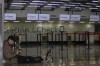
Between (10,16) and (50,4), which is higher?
(50,4)

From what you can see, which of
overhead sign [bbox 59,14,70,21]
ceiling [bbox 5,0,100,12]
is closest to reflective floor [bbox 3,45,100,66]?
ceiling [bbox 5,0,100,12]

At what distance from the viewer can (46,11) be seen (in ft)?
106

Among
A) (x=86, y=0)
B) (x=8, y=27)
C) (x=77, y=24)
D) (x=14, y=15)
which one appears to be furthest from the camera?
(x=77, y=24)

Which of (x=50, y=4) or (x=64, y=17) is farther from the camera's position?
(x=64, y=17)

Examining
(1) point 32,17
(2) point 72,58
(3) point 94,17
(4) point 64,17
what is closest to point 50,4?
(1) point 32,17

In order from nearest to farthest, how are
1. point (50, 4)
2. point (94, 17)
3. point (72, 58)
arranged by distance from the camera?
point (72, 58)
point (50, 4)
point (94, 17)

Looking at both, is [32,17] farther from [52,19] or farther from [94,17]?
[94,17]

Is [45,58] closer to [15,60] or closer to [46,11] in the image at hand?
[15,60]

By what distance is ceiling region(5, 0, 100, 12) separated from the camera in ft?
86.2

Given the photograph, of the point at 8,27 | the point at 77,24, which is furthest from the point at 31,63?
the point at 77,24

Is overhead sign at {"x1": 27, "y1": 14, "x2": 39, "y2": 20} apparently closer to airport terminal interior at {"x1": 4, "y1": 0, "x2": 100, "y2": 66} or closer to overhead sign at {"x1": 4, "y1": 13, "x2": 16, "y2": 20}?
airport terminal interior at {"x1": 4, "y1": 0, "x2": 100, "y2": 66}

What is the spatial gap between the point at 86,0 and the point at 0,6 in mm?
20473

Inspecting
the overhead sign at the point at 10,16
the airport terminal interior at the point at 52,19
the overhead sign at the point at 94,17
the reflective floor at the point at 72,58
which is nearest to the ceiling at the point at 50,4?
the airport terminal interior at the point at 52,19

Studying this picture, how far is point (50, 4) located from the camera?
1119 inches
